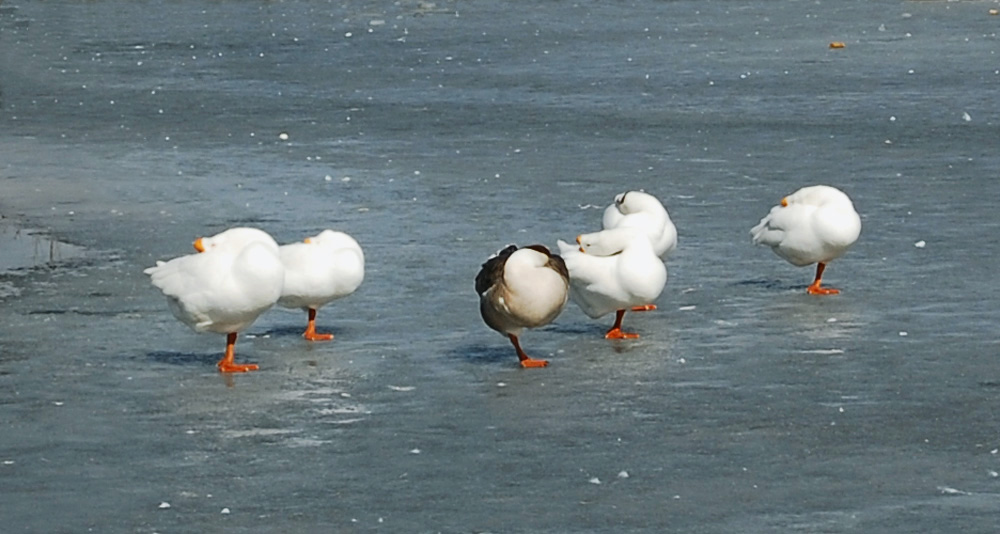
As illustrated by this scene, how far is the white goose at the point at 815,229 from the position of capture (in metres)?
11.5

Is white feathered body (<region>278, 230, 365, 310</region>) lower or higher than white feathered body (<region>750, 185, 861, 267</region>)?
lower

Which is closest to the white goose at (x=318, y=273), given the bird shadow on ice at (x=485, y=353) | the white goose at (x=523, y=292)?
the bird shadow on ice at (x=485, y=353)

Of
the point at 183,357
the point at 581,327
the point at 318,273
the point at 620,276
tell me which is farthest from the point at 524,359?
the point at 183,357

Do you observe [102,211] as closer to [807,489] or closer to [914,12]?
[807,489]

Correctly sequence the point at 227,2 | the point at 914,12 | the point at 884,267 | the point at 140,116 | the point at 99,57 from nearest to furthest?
the point at 884,267, the point at 140,116, the point at 99,57, the point at 914,12, the point at 227,2

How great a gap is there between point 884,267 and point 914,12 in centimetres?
1649

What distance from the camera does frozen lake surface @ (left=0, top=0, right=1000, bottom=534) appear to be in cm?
777

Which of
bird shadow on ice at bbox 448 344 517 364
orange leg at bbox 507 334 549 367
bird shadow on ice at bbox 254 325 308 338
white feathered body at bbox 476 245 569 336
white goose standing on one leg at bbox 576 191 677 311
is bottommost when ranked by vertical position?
bird shadow on ice at bbox 254 325 308 338

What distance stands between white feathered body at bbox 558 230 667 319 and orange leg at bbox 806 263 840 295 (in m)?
1.53

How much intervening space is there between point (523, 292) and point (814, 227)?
242 centimetres

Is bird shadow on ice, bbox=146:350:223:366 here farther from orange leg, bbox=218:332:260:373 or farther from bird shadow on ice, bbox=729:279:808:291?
bird shadow on ice, bbox=729:279:808:291

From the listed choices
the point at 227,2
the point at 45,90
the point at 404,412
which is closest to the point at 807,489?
the point at 404,412

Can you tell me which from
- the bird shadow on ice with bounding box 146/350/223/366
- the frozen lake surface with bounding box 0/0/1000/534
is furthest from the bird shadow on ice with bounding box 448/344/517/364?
the bird shadow on ice with bounding box 146/350/223/366

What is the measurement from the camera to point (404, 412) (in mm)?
9039
